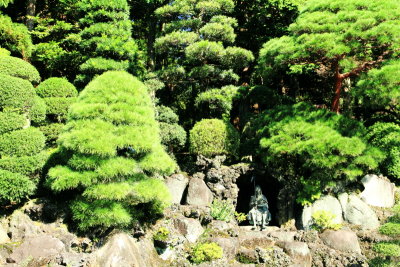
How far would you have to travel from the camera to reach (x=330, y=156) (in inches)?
322

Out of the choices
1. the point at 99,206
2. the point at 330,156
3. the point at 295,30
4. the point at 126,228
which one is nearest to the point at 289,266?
the point at 330,156

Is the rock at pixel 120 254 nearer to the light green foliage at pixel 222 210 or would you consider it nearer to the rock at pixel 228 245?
the rock at pixel 228 245

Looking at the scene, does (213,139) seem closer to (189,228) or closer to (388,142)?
(189,228)

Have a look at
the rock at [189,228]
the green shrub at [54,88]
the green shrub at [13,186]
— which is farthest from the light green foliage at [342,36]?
the green shrub at [13,186]

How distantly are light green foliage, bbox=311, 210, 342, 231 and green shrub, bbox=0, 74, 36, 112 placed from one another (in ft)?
25.0

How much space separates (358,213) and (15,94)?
9.25 m

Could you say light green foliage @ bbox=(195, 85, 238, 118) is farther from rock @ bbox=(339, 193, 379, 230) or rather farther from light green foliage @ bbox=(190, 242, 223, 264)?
light green foliage @ bbox=(190, 242, 223, 264)

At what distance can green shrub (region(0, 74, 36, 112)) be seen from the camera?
7.12 metres

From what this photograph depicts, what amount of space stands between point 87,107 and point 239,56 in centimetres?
564

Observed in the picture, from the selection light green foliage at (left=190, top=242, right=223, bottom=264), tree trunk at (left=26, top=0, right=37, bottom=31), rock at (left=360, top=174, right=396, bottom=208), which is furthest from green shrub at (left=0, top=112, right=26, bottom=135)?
rock at (left=360, top=174, right=396, bottom=208)

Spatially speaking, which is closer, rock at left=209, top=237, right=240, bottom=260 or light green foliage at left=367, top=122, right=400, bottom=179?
rock at left=209, top=237, right=240, bottom=260

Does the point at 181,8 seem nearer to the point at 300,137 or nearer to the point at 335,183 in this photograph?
the point at 300,137

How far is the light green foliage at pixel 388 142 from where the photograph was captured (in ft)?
32.6

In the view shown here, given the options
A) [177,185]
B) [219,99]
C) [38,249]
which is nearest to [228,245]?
[177,185]
